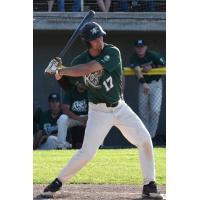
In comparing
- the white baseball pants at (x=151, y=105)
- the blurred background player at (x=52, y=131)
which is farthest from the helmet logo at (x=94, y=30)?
the white baseball pants at (x=151, y=105)

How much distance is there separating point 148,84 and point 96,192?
268 inches

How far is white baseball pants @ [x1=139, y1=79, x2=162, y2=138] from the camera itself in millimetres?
15016

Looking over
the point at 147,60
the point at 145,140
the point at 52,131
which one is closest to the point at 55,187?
the point at 145,140

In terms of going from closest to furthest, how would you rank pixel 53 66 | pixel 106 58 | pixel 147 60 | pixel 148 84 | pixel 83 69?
pixel 83 69
pixel 106 58
pixel 53 66
pixel 147 60
pixel 148 84

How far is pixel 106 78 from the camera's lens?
792 cm

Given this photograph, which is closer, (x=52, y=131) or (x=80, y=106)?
(x=52, y=131)

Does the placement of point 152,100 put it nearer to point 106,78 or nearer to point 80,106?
point 80,106

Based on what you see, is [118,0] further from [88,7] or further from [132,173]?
[132,173]

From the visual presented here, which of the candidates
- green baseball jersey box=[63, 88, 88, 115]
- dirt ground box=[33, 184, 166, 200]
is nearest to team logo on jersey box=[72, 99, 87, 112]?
green baseball jersey box=[63, 88, 88, 115]

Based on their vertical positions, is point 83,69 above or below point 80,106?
above

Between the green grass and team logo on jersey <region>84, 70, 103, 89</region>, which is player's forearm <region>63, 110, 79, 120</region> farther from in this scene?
team logo on jersey <region>84, 70, 103, 89</region>

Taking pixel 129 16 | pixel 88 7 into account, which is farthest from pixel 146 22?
pixel 88 7
